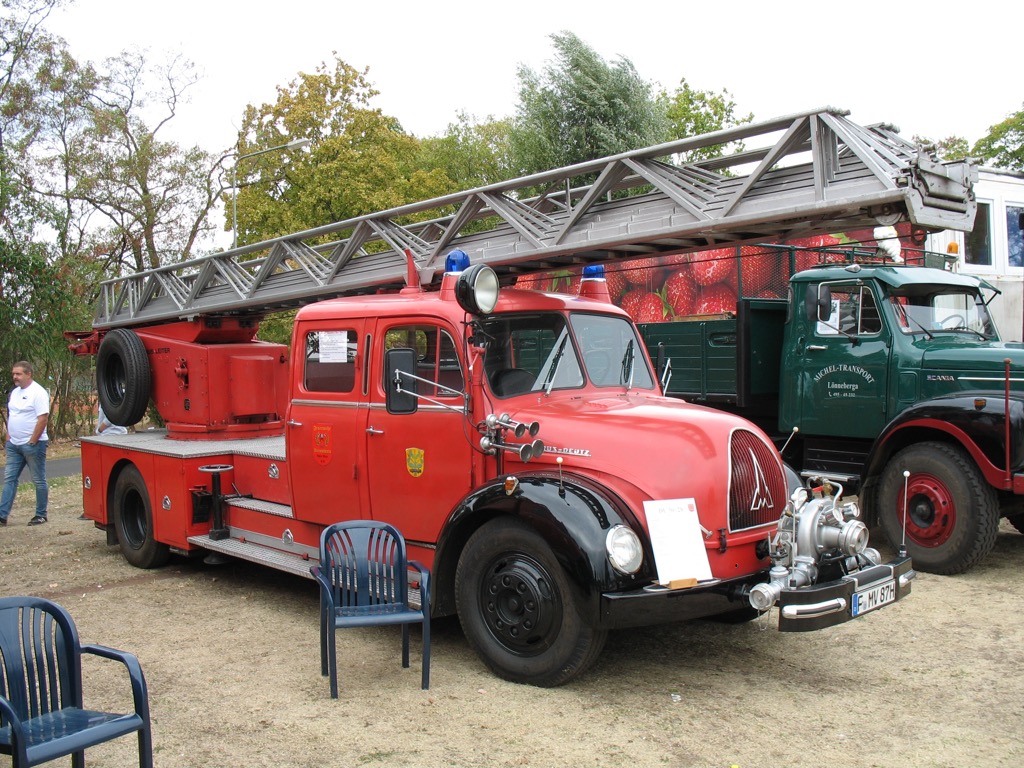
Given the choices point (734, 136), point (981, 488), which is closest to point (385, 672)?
point (734, 136)

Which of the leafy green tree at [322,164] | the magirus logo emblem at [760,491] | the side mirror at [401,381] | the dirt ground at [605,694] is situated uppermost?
the leafy green tree at [322,164]

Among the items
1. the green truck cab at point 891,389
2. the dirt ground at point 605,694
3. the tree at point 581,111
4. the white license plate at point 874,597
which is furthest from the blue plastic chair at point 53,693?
the tree at point 581,111

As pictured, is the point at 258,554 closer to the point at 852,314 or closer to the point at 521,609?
the point at 521,609

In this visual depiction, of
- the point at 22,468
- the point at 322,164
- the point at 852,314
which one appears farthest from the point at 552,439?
the point at 322,164

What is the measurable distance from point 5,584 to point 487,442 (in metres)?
4.95

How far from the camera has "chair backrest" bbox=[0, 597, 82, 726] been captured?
3352 millimetres

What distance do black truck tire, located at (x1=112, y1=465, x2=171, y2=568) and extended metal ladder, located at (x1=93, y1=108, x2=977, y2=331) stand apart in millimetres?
2168

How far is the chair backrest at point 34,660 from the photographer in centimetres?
335

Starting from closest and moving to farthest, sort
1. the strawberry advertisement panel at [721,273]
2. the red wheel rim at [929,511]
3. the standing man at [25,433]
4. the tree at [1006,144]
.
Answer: the red wheel rim at [929,511]
the strawberry advertisement panel at [721,273]
the standing man at [25,433]
the tree at [1006,144]

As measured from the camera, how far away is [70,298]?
62.4 feet

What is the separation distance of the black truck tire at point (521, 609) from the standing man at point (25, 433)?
7257 mm

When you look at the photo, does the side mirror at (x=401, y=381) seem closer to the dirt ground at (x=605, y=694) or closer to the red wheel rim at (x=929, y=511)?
the dirt ground at (x=605, y=694)

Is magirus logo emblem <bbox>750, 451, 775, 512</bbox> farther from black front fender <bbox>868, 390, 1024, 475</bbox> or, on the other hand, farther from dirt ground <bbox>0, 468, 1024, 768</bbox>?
black front fender <bbox>868, 390, 1024, 475</bbox>

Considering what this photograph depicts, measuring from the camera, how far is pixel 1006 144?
3656 centimetres
